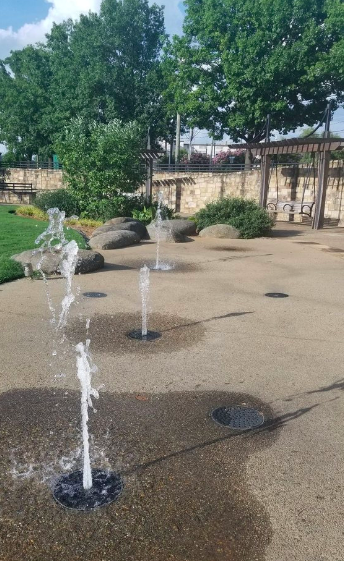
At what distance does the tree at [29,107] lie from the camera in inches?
1651

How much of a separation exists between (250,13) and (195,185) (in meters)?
10.1

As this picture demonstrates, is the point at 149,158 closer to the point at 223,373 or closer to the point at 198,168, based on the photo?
the point at 198,168

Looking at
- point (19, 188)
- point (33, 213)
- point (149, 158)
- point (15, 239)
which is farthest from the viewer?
point (19, 188)

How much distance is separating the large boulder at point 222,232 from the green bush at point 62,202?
617 cm

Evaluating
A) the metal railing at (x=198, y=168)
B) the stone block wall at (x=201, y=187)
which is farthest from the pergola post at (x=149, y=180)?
the metal railing at (x=198, y=168)

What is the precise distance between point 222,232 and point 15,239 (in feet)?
20.7

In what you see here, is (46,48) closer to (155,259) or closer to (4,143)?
(4,143)

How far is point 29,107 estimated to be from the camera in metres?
42.2

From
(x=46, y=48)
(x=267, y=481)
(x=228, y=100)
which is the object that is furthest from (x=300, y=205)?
(x=46, y=48)

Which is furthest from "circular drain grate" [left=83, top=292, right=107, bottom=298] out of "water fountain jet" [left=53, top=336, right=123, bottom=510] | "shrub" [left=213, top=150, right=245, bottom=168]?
"shrub" [left=213, top=150, right=245, bottom=168]

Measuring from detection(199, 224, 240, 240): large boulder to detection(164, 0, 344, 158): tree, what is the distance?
14.9 m

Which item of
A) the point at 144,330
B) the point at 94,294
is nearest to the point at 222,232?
the point at 94,294

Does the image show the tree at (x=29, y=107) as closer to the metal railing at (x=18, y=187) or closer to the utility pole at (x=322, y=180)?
the metal railing at (x=18, y=187)

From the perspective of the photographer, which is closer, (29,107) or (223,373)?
(223,373)
